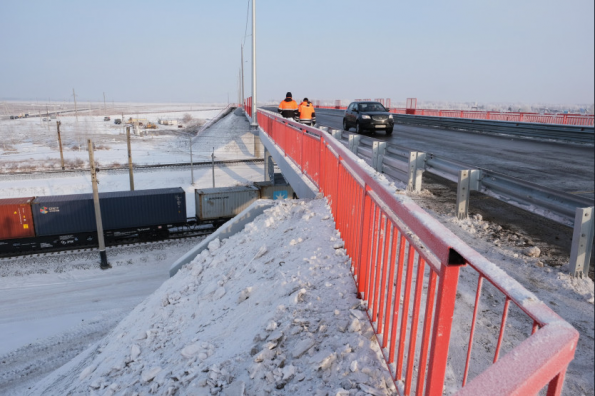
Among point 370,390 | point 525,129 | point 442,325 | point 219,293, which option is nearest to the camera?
point 442,325

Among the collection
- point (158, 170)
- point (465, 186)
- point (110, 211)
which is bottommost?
point (158, 170)

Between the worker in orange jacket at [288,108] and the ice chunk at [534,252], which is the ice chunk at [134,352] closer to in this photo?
the ice chunk at [534,252]

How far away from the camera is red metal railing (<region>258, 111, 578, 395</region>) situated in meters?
1.15

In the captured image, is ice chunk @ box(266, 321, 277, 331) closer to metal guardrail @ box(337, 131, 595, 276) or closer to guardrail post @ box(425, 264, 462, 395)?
guardrail post @ box(425, 264, 462, 395)

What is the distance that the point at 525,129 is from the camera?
19.1 metres

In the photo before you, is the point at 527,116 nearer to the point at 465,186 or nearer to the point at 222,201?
the point at 222,201

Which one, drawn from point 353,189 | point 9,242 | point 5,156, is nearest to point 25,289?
point 9,242

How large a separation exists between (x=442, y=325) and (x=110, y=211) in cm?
2360

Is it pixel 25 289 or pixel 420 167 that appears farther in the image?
pixel 25 289

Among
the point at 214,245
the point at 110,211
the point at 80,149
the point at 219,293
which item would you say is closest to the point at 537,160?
the point at 214,245

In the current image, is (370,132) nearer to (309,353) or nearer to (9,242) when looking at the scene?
(309,353)

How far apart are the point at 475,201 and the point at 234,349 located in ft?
18.8

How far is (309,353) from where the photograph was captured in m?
3.41

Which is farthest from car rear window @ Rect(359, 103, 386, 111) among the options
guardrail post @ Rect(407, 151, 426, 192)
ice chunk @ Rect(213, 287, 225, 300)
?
ice chunk @ Rect(213, 287, 225, 300)
